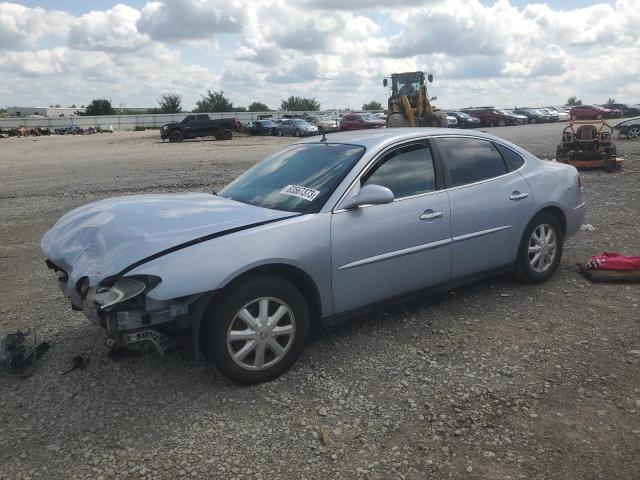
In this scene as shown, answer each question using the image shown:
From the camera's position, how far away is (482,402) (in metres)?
3.31

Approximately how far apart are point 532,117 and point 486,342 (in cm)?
5159

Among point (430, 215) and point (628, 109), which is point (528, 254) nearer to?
point (430, 215)

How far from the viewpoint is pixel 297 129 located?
3941cm

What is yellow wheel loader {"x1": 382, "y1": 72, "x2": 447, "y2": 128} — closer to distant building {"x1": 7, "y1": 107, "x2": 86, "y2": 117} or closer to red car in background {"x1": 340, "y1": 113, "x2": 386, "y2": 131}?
red car in background {"x1": 340, "y1": 113, "x2": 386, "y2": 131}

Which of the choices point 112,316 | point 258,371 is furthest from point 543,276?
point 112,316

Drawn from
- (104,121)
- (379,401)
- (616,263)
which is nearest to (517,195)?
(616,263)

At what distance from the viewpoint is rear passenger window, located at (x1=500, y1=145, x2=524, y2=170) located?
16.7 ft

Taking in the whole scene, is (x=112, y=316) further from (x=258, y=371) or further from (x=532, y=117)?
(x=532, y=117)

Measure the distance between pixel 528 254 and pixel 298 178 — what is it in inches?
91.3

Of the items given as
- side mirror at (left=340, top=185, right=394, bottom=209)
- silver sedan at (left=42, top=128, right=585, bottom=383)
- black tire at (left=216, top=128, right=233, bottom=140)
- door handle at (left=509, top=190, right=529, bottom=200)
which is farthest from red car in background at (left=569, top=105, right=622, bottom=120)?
side mirror at (left=340, top=185, right=394, bottom=209)

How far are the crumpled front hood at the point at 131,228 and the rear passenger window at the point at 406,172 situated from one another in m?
0.86

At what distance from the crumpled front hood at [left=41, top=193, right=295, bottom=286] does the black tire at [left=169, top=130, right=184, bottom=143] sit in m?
33.5

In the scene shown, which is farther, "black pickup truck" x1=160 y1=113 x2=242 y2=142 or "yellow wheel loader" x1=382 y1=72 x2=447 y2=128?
"black pickup truck" x1=160 y1=113 x2=242 y2=142

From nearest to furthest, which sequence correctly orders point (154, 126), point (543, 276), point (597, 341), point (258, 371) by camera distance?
point (258, 371) < point (597, 341) < point (543, 276) < point (154, 126)
